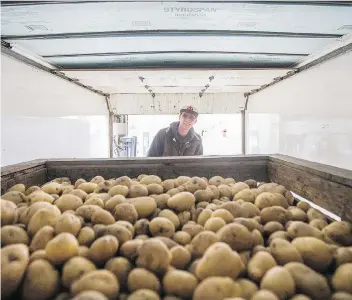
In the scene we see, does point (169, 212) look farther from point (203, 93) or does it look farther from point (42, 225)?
Answer: point (203, 93)

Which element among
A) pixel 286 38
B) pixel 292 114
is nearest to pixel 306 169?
pixel 286 38

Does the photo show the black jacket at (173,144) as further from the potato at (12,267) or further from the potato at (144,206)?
the potato at (12,267)

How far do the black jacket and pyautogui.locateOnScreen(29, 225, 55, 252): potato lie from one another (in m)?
2.83

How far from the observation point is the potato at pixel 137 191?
4.86 feet

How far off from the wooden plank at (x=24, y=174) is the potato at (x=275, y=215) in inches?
52.5

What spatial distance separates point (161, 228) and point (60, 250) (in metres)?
0.39

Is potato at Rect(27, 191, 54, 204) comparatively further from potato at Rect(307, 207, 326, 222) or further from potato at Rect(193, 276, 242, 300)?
potato at Rect(307, 207, 326, 222)

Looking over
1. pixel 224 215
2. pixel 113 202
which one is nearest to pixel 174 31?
pixel 113 202

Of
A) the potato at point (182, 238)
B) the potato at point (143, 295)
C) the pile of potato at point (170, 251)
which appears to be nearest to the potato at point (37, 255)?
the pile of potato at point (170, 251)

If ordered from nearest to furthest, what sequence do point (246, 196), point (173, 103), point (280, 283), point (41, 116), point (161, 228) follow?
point (280, 283), point (161, 228), point (246, 196), point (41, 116), point (173, 103)

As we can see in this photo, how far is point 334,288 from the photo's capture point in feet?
2.73

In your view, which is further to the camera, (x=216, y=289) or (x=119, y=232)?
(x=119, y=232)

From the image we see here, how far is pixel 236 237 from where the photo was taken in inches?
39.0

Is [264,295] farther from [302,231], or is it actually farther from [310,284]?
[302,231]
